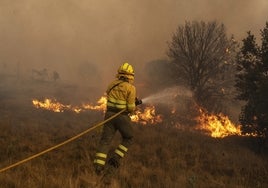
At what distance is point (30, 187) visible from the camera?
583 cm

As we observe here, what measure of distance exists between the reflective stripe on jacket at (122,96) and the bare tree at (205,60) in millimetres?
24843

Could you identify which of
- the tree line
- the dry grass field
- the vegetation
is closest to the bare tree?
the tree line

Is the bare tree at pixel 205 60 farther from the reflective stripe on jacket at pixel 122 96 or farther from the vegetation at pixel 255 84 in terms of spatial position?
the reflective stripe on jacket at pixel 122 96

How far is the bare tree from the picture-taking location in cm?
3209

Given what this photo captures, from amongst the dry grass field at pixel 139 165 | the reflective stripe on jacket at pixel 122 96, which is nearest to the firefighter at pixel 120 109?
the reflective stripe on jacket at pixel 122 96

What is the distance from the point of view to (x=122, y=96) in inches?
307

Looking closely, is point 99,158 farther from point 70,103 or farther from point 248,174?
point 70,103

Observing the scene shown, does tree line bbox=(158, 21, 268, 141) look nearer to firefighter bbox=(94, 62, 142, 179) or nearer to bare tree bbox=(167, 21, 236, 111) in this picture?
bare tree bbox=(167, 21, 236, 111)

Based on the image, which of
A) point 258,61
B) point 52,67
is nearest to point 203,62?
point 258,61

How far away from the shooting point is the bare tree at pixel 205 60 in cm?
3209

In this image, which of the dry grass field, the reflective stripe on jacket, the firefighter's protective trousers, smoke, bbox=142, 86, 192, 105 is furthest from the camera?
smoke, bbox=142, 86, 192, 105

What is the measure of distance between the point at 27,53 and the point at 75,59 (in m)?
21.6

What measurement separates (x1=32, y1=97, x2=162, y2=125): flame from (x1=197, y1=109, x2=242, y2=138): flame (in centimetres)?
370

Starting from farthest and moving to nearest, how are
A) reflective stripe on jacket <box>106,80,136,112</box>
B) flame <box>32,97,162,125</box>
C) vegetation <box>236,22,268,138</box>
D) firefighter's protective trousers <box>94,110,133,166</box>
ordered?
flame <box>32,97,162,125</box>
vegetation <box>236,22,268,138</box>
reflective stripe on jacket <box>106,80,136,112</box>
firefighter's protective trousers <box>94,110,133,166</box>
